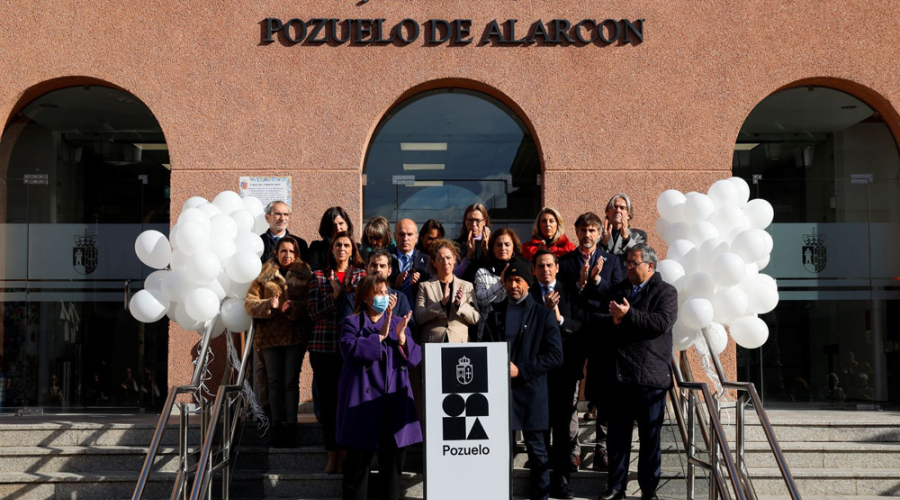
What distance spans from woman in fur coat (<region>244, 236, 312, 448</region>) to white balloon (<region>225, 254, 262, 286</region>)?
11cm

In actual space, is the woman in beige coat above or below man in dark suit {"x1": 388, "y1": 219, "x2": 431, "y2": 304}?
below

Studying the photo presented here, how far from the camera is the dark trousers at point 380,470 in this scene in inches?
231

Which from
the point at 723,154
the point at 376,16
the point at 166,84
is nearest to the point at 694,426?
the point at 723,154

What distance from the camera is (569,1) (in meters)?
9.23

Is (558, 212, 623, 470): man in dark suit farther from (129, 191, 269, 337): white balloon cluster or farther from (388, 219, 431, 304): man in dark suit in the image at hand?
(129, 191, 269, 337): white balloon cluster

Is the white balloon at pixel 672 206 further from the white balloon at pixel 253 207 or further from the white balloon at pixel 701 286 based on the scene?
the white balloon at pixel 253 207

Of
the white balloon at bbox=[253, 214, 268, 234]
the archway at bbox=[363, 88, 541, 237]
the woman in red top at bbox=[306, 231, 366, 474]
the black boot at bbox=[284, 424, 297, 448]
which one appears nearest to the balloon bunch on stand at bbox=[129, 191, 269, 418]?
the white balloon at bbox=[253, 214, 268, 234]

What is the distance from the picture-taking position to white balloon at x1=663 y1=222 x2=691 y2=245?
273 inches

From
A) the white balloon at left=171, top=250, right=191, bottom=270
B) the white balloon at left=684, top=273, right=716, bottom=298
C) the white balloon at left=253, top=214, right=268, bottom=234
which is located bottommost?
the white balloon at left=684, top=273, right=716, bottom=298

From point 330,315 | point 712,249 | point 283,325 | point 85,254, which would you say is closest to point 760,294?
point 712,249

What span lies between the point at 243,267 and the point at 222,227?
0.41 m

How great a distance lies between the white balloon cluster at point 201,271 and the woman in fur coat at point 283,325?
16 cm

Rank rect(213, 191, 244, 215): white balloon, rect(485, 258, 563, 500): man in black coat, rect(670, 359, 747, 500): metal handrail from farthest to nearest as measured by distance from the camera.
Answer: rect(213, 191, 244, 215): white balloon < rect(485, 258, 563, 500): man in black coat < rect(670, 359, 747, 500): metal handrail

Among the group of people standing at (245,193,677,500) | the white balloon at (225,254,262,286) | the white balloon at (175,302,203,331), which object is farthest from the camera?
the white balloon at (175,302,203,331)
